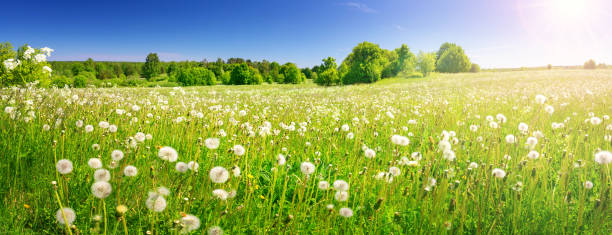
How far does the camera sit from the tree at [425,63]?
166ft

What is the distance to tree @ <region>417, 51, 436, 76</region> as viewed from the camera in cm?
5066

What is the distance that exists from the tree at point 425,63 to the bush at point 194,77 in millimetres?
48007

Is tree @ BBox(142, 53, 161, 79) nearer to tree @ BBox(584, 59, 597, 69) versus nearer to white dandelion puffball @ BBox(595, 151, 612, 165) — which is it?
white dandelion puffball @ BBox(595, 151, 612, 165)

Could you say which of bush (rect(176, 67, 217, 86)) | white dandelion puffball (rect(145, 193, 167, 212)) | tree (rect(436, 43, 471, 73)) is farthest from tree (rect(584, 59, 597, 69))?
white dandelion puffball (rect(145, 193, 167, 212))

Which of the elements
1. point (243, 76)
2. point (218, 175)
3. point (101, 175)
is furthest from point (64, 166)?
point (243, 76)

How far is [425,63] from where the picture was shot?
5094cm

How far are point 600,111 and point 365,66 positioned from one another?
3827cm

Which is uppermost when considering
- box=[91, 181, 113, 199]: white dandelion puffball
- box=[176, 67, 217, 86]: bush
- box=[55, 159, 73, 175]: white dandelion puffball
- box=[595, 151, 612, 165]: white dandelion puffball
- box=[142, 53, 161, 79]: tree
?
box=[142, 53, 161, 79]: tree

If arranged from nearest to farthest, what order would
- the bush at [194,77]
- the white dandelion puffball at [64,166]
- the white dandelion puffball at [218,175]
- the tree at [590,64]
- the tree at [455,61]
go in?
the white dandelion puffball at [64,166] → the white dandelion puffball at [218,175] → the bush at [194,77] → the tree at [590,64] → the tree at [455,61]

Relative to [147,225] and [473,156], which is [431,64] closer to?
[473,156]

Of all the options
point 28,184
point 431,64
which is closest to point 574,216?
point 28,184

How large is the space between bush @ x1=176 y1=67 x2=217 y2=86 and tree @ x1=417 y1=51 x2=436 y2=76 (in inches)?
1890

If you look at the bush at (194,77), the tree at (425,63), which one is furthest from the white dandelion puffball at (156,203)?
the bush at (194,77)

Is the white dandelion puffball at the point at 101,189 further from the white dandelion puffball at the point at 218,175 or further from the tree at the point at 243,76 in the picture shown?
the tree at the point at 243,76
